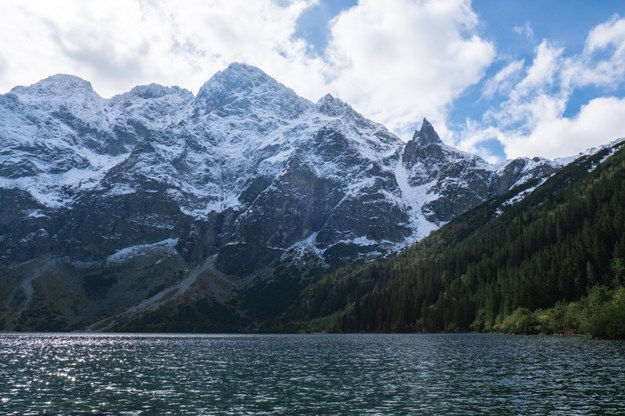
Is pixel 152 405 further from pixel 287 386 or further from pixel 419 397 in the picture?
pixel 419 397

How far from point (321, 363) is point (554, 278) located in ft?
345

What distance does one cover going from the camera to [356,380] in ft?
201

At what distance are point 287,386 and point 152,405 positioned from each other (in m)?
15.9

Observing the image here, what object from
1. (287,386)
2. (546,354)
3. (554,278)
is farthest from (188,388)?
(554,278)

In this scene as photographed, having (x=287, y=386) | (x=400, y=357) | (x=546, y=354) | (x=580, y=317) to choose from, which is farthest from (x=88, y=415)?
(x=580, y=317)

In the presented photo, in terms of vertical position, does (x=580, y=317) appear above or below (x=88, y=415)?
above

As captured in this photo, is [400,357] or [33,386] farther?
[400,357]

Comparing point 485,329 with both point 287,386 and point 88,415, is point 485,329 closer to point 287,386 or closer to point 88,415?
point 287,386

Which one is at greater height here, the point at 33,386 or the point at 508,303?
the point at 508,303

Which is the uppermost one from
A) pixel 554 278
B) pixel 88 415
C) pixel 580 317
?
pixel 554 278

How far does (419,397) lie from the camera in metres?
48.1

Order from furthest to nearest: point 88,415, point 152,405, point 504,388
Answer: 1. point 504,388
2. point 152,405
3. point 88,415

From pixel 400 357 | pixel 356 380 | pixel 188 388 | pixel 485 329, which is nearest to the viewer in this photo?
pixel 188 388

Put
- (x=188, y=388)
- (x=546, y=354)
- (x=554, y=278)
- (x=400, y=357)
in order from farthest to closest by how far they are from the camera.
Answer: (x=554, y=278) → (x=400, y=357) → (x=546, y=354) → (x=188, y=388)
